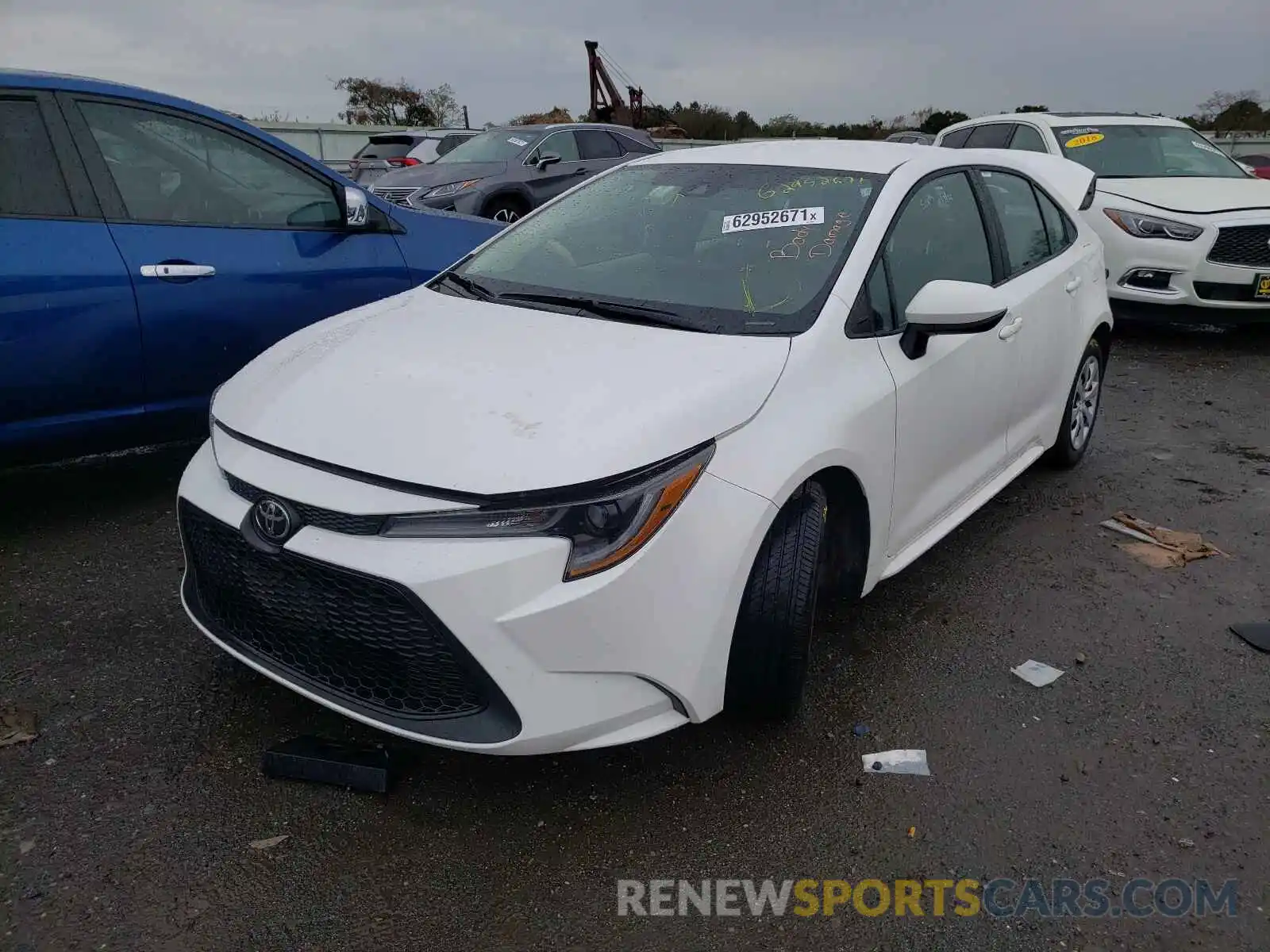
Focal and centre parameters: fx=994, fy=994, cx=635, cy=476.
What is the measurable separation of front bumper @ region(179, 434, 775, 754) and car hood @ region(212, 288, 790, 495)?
115 mm

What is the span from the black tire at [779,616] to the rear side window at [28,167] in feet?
9.78

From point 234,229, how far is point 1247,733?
13.5 ft

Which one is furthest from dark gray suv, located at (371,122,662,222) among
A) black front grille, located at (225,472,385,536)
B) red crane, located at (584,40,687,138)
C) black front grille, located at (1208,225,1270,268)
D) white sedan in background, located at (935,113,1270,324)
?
red crane, located at (584,40,687,138)

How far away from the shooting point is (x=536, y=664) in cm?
218

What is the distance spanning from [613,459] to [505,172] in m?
9.60

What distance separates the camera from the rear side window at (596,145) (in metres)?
12.4

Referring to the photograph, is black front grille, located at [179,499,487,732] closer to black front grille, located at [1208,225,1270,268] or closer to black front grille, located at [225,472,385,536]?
black front grille, located at [225,472,385,536]

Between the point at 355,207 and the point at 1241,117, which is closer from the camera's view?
the point at 355,207

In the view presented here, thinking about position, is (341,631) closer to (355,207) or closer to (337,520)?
(337,520)

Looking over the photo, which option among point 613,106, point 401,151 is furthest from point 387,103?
point 401,151

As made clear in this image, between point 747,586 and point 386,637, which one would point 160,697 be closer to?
point 386,637

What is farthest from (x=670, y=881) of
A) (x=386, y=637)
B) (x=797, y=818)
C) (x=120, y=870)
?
(x=120, y=870)

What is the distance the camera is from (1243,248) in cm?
727

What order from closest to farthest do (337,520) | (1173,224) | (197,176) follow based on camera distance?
1. (337,520)
2. (197,176)
3. (1173,224)
